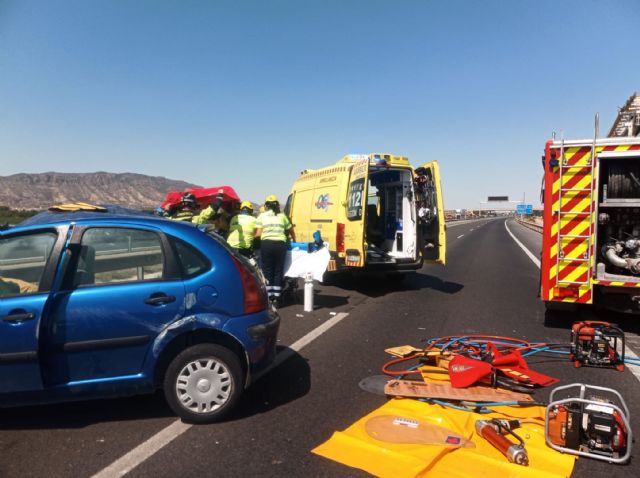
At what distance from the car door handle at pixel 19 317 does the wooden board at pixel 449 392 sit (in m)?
2.90

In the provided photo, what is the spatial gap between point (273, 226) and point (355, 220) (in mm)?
1707

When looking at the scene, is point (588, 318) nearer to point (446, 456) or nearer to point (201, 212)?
point (446, 456)

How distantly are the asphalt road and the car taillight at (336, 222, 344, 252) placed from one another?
178 centimetres

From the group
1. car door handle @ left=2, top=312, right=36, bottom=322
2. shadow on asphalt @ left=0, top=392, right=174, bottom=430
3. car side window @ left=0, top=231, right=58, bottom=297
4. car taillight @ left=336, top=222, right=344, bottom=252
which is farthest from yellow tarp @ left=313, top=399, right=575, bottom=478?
car taillight @ left=336, top=222, right=344, bottom=252

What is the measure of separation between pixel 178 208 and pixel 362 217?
3.84 m

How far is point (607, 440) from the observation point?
3307 mm

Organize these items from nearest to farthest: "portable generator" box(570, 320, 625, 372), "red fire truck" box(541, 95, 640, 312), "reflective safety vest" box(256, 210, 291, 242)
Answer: "portable generator" box(570, 320, 625, 372)
"red fire truck" box(541, 95, 640, 312)
"reflective safety vest" box(256, 210, 291, 242)

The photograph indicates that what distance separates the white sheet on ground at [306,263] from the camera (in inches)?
326

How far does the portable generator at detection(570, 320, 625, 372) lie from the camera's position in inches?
205

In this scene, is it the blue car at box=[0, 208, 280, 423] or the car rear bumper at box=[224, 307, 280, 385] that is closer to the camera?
the blue car at box=[0, 208, 280, 423]

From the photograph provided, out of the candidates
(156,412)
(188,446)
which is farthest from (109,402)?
(188,446)

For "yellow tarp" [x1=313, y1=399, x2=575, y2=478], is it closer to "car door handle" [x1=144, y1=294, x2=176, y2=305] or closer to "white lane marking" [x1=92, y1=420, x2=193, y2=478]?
"white lane marking" [x1=92, y1=420, x2=193, y2=478]

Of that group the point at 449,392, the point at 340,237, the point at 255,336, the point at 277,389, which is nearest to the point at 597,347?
the point at 449,392

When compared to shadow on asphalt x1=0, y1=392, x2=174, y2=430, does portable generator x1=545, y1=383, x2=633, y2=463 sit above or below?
above
